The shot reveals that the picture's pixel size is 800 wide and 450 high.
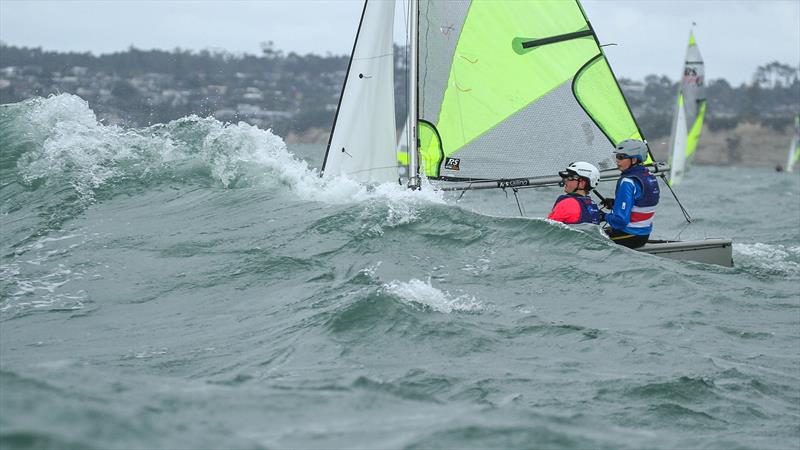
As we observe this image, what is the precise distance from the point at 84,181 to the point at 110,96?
37.7 metres

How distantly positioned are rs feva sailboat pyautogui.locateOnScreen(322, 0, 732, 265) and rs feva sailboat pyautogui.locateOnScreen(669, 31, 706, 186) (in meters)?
16.7

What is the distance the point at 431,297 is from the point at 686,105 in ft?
72.3

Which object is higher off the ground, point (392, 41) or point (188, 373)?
point (392, 41)

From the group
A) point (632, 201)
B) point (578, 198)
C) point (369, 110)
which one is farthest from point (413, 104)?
point (632, 201)

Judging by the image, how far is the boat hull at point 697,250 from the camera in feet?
29.3

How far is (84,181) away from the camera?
1073 cm

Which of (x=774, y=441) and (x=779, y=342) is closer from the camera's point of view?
(x=774, y=441)

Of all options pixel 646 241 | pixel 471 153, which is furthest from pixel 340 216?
pixel 646 241

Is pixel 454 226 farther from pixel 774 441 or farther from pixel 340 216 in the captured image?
pixel 774 441

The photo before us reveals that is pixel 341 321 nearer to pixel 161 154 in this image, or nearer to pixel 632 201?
pixel 632 201

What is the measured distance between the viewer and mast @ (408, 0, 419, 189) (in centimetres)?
999

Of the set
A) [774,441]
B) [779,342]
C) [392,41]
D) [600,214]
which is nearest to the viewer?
[774,441]

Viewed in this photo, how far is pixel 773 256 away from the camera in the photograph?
32.9 ft

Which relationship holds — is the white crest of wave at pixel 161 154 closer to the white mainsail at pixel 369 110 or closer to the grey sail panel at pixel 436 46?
the white mainsail at pixel 369 110
